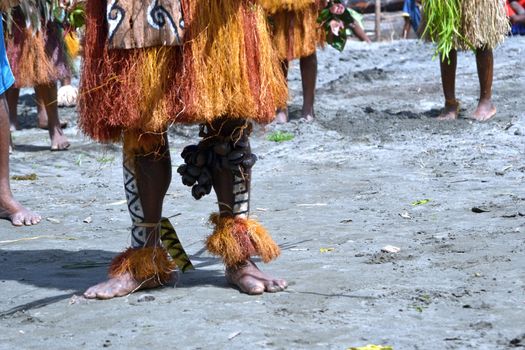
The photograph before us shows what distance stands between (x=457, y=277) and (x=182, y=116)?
3.69 feet

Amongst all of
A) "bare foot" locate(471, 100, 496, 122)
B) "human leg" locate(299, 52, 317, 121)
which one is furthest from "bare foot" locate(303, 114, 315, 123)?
"bare foot" locate(471, 100, 496, 122)

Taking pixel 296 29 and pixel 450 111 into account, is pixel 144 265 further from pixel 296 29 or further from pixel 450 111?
pixel 450 111

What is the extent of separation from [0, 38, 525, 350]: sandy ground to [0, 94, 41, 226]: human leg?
0.11 meters

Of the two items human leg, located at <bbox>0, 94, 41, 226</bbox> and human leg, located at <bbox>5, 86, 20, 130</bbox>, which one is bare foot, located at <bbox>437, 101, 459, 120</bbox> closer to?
human leg, located at <bbox>5, 86, 20, 130</bbox>

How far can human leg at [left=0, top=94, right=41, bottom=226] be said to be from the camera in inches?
197

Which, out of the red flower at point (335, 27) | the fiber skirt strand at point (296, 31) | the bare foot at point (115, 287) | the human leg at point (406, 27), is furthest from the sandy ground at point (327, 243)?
the human leg at point (406, 27)

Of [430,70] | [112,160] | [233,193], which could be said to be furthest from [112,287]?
[430,70]

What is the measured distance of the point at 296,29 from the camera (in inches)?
312

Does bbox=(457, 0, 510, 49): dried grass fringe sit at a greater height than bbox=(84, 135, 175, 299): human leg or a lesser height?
greater

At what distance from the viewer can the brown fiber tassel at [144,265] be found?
3.61 m

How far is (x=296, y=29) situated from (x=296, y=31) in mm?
18

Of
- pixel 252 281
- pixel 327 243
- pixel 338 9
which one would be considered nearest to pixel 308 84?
pixel 338 9

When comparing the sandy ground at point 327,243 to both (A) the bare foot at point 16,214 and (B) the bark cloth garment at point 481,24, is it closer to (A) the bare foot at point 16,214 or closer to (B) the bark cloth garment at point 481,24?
(A) the bare foot at point 16,214

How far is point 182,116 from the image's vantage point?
338cm
